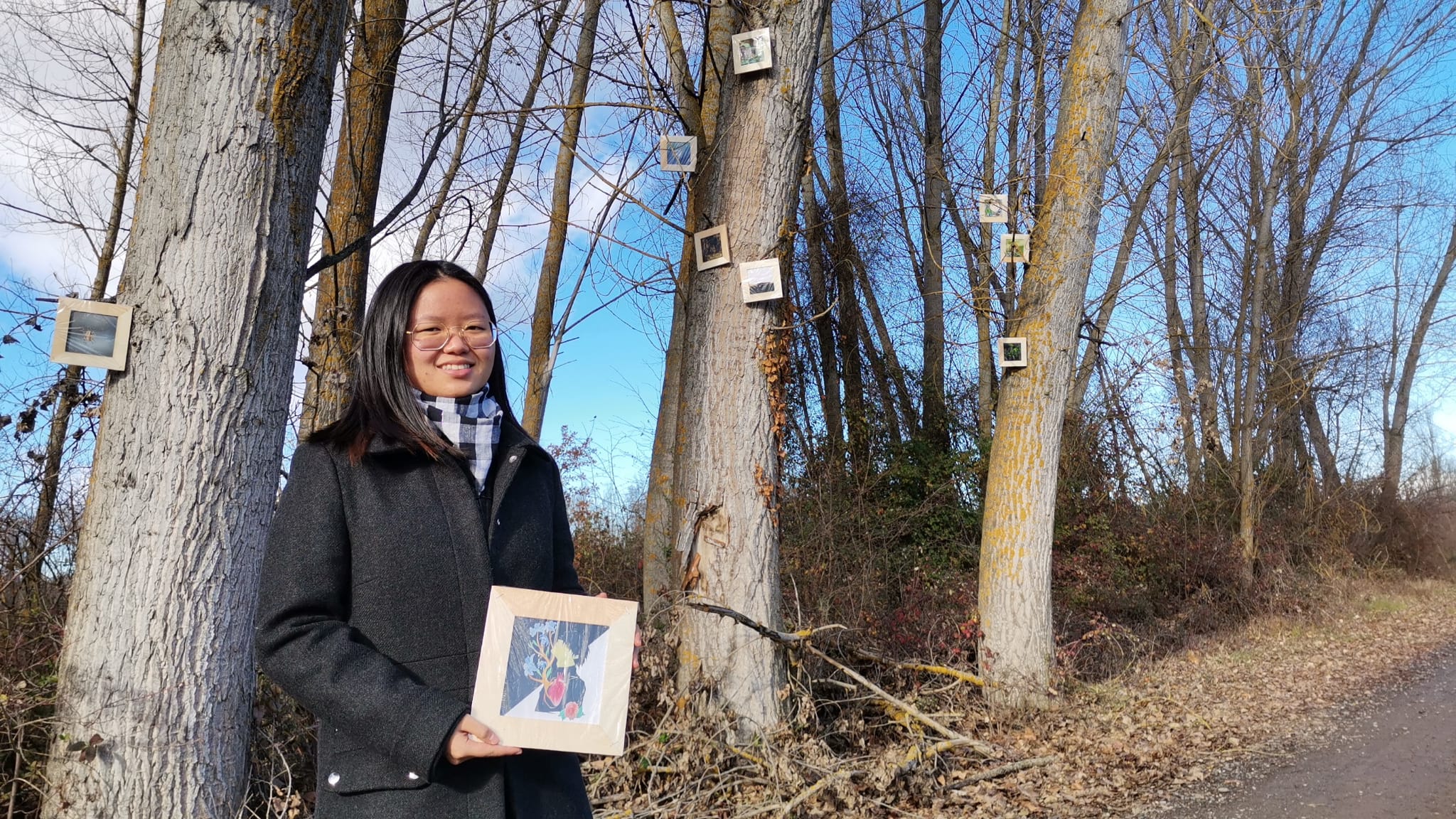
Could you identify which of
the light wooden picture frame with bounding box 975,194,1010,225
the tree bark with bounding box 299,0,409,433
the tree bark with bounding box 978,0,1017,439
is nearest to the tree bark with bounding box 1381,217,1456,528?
the tree bark with bounding box 978,0,1017,439

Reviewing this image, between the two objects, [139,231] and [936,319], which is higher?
[936,319]

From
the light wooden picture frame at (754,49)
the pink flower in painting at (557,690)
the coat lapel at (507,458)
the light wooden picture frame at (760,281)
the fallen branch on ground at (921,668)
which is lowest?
the fallen branch on ground at (921,668)

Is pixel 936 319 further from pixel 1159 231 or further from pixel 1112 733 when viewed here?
pixel 1112 733

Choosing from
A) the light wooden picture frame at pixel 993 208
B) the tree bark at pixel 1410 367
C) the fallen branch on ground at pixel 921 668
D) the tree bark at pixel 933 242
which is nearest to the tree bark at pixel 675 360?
the fallen branch on ground at pixel 921 668

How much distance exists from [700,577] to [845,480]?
20.3 ft

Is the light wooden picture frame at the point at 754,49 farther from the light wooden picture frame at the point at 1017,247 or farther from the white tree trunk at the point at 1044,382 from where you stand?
the white tree trunk at the point at 1044,382

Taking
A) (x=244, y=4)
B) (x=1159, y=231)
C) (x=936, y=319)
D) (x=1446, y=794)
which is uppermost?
(x=1159, y=231)

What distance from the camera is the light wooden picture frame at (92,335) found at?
318 centimetres

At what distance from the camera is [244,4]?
329cm

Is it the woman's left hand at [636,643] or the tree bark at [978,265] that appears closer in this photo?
the woman's left hand at [636,643]

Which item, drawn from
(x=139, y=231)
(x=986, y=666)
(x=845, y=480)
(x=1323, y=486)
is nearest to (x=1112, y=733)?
(x=986, y=666)

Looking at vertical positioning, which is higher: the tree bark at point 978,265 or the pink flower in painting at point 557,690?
the tree bark at point 978,265

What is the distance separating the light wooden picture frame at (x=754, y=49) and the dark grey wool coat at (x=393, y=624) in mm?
3800

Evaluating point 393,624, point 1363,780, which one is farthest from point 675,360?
point 393,624
